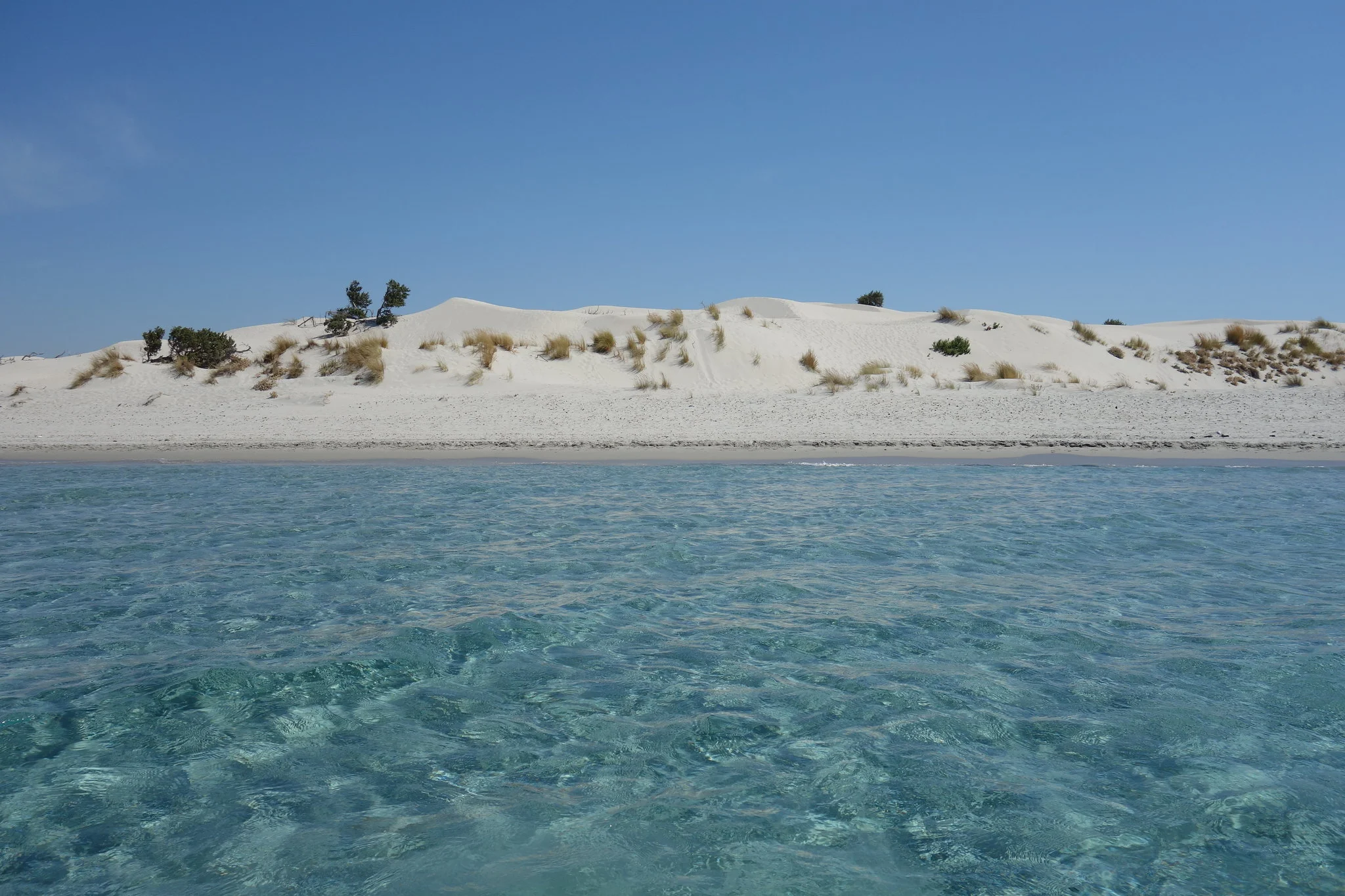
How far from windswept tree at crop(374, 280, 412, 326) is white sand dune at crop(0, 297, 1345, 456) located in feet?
3.00

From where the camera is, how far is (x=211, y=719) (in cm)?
326

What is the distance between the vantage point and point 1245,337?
84.2 ft

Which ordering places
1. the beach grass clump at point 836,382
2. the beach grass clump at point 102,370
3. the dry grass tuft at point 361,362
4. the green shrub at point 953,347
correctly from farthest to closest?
1. the green shrub at point 953,347
2. the beach grass clump at point 102,370
3. the dry grass tuft at point 361,362
4. the beach grass clump at point 836,382

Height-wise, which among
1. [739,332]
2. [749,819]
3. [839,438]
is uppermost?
[739,332]

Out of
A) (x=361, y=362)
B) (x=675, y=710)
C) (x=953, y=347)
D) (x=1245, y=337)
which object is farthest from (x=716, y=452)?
(x=1245, y=337)

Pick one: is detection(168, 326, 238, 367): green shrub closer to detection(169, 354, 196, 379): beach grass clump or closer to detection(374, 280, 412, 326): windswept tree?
detection(169, 354, 196, 379): beach grass clump

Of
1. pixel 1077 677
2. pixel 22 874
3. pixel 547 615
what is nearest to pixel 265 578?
pixel 547 615

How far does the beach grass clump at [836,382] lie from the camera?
1650cm

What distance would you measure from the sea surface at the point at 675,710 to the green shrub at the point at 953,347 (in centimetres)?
1705

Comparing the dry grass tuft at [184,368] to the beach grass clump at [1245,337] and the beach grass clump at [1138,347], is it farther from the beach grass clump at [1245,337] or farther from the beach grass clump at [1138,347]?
the beach grass clump at [1245,337]

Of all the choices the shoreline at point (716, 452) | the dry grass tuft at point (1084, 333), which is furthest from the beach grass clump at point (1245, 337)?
the shoreline at point (716, 452)

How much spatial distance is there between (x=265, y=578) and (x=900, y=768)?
12.7 feet

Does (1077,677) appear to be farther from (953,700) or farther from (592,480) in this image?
(592,480)

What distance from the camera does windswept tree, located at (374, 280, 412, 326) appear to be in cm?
2459
